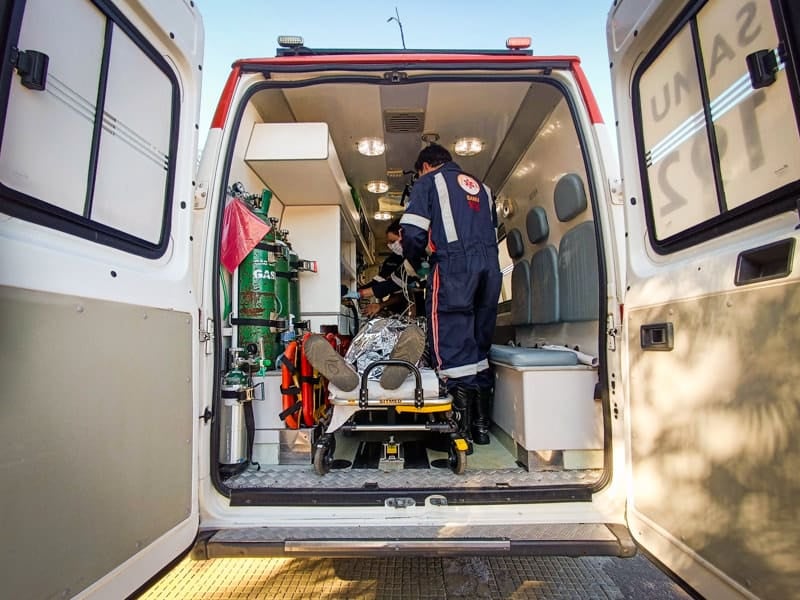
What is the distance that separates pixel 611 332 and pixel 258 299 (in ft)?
6.08

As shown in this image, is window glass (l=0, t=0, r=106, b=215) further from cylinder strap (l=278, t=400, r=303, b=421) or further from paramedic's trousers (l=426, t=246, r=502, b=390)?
paramedic's trousers (l=426, t=246, r=502, b=390)

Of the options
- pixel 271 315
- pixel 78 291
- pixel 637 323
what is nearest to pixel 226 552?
pixel 78 291

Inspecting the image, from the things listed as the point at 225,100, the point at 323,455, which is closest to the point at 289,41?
the point at 225,100

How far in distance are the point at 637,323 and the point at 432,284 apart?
1329 millimetres

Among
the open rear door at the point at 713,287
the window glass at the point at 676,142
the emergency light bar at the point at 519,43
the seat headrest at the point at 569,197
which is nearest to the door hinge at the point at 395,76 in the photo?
the emergency light bar at the point at 519,43

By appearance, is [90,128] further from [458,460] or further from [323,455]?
[458,460]

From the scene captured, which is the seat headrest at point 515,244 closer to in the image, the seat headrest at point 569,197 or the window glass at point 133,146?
the seat headrest at point 569,197

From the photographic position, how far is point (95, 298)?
3.56 feet

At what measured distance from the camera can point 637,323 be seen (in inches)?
59.0

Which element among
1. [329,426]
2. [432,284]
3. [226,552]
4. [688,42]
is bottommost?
[226,552]

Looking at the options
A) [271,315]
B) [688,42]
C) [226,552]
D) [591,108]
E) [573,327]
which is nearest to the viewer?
[688,42]

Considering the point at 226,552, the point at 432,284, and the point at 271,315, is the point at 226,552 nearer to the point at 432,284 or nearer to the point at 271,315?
the point at 271,315

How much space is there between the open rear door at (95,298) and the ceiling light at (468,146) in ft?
8.19

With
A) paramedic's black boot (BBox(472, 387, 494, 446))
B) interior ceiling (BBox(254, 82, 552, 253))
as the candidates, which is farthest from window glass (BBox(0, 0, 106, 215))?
paramedic's black boot (BBox(472, 387, 494, 446))
